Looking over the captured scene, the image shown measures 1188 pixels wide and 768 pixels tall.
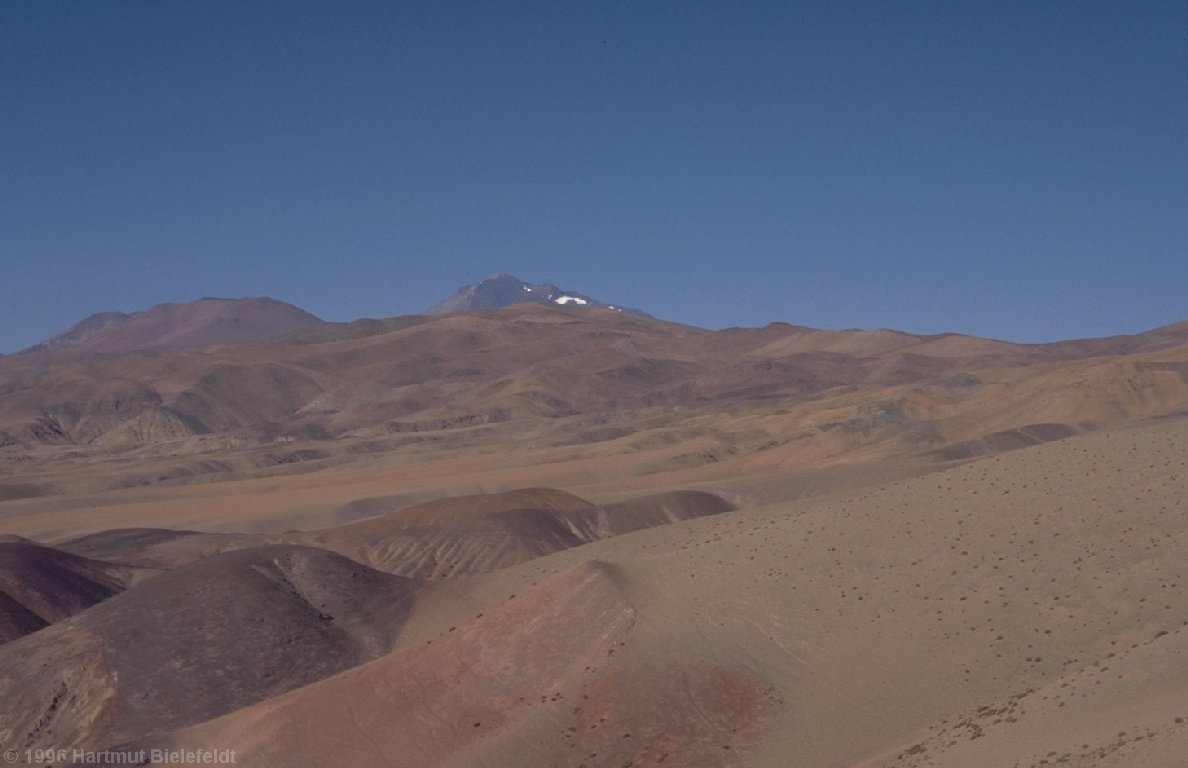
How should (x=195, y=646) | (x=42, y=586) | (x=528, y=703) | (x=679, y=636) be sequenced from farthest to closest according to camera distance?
(x=42, y=586)
(x=195, y=646)
(x=679, y=636)
(x=528, y=703)

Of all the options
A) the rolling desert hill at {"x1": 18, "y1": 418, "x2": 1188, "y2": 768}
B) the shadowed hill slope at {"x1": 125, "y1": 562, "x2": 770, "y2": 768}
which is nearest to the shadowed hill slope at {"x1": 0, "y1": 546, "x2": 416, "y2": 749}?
the rolling desert hill at {"x1": 18, "y1": 418, "x2": 1188, "y2": 768}

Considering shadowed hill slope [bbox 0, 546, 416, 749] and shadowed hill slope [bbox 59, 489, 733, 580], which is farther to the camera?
shadowed hill slope [bbox 59, 489, 733, 580]

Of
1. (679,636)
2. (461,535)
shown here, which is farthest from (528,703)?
(461,535)

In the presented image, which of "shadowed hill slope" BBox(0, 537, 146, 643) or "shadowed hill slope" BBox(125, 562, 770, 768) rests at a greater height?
"shadowed hill slope" BBox(0, 537, 146, 643)

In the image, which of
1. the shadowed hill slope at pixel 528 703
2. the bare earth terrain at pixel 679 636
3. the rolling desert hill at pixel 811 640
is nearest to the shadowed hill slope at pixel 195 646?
the bare earth terrain at pixel 679 636

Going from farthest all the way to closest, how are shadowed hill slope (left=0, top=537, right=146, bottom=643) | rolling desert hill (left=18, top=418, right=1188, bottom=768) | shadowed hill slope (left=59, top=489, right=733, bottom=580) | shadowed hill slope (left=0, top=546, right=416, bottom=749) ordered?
shadowed hill slope (left=59, top=489, right=733, bottom=580)
shadowed hill slope (left=0, top=537, right=146, bottom=643)
shadowed hill slope (left=0, top=546, right=416, bottom=749)
rolling desert hill (left=18, top=418, right=1188, bottom=768)

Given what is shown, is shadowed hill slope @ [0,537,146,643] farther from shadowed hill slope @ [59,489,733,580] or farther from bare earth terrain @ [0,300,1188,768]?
shadowed hill slope @ [59,489,733,580]

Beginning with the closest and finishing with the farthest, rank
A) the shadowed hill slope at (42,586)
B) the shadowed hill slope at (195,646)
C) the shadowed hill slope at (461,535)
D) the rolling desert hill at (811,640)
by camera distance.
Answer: the rolling desert hill at (811,640) < the shadowed hill slope at (195,646) < the shadowed hill slope at (42,586) < the shadowed hill slope at (461,535)

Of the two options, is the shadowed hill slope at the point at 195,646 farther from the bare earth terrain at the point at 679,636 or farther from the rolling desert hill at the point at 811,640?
the rolling desert hill at the point at 811,640

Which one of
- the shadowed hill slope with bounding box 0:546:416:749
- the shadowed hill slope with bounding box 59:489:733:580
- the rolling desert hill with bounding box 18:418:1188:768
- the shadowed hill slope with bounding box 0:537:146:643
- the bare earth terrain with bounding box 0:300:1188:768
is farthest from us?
the shadowed hill slope with bounding box 59:489:733:580

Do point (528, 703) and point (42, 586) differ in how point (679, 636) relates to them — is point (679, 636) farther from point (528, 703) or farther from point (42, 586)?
point (42, 586)

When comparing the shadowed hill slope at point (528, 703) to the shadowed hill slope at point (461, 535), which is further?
the shadowed hill slope at point (461, 535)
